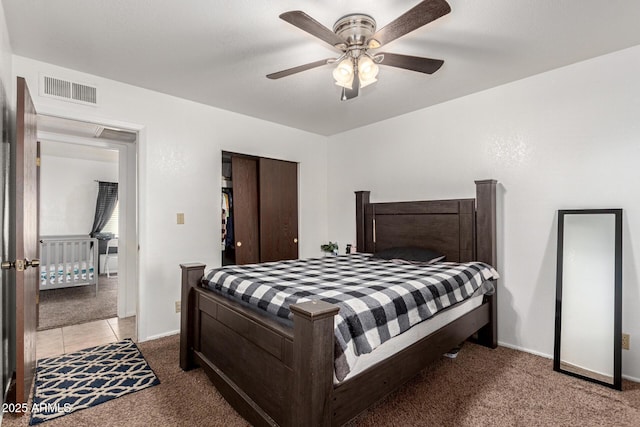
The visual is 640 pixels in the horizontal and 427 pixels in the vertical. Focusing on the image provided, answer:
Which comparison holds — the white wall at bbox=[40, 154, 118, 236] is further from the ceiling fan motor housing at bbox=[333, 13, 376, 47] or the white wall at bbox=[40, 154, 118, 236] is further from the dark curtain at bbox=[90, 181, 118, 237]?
the ceiling fan motor housing at bbox=[333, 13, 376, 47]

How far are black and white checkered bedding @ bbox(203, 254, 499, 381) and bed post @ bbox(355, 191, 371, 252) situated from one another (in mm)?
1126

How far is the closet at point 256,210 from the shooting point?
4.10 meters

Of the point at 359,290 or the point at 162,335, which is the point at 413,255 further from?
the point at 162,335

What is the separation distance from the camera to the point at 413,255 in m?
3.23

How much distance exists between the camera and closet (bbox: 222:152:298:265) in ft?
13.5

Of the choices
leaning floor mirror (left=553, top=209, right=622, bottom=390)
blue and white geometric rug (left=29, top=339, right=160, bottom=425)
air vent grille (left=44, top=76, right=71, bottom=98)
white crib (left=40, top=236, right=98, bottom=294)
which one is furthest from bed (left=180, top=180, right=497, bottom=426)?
white crib (left=40, top=236, right=98, bottom=294)

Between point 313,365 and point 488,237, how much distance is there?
92.7 inches

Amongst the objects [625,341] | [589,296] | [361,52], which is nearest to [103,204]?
[361,52]

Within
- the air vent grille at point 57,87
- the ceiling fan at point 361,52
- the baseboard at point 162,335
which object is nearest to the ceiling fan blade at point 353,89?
the ceiling fan at point 361,52

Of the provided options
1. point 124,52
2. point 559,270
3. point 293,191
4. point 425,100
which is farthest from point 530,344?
point 124,52

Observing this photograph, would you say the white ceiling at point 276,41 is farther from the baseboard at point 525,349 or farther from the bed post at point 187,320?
the baseboard at point 525,349

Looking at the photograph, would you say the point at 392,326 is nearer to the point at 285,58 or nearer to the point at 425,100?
the point at 285,58

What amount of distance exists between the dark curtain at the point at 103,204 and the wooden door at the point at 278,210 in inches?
183

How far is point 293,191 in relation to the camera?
455cm
